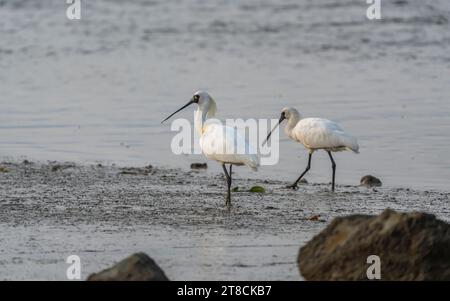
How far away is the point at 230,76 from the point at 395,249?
14.3 meters

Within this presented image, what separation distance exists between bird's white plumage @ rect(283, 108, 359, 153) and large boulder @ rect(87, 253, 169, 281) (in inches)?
245

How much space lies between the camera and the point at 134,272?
7035 mm

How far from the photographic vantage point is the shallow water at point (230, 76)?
14898 millimetres

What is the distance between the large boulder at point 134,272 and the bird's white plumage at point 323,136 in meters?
6.22

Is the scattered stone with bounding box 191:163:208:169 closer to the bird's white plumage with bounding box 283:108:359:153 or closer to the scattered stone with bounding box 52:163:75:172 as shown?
the bird's white plumage with bounding box 283:108:359:153

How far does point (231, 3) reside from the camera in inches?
1346

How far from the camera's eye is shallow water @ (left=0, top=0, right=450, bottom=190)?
48.9 ft

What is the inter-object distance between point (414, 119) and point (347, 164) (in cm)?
292

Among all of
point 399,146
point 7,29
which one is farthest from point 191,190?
point 7,29

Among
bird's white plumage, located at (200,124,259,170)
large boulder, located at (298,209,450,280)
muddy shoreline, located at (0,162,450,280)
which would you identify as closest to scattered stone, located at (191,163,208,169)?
muddy shoreline, located at (0,162,450,280)

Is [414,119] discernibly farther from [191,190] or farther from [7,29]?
[7,29]

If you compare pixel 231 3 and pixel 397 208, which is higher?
pixel 231 3

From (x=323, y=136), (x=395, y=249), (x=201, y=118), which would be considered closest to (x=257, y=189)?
(x=201, y=118)

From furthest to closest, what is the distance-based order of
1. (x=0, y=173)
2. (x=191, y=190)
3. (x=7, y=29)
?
(x=7, y=29)
(x=0, y=173)
(x=191, y=190)
